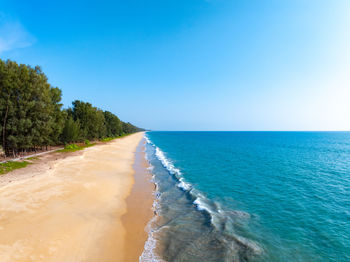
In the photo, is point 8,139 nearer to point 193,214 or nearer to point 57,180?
point 57,180

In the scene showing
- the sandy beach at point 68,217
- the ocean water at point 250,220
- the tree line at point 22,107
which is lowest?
the ocean water at point 250,220

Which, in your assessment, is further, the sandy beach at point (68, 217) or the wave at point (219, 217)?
the wave at point (219, 217)

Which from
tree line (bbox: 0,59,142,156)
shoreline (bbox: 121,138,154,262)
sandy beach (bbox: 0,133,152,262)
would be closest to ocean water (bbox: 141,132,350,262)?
shoreline (bbox: 121,138,154,262)

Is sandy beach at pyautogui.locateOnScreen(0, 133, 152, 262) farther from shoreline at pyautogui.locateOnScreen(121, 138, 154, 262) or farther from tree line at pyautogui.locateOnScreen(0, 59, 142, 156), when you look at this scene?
tree line at pyautogui.locateOnScreen(0, 59, 142, 156)

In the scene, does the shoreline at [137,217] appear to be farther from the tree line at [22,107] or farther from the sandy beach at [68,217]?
the tree line at [22,107]

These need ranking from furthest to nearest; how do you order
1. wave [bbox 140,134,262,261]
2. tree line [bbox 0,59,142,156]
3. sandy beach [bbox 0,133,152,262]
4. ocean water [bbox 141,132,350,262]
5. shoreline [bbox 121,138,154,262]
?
tree line [bbox 0,59,142,156]
wave [bbox 140,134,262,261]
ocean water [bbox 141,132,350,262]
shoreline [bbox 121,138,154,262]
sandy beach [bbox 0,133,152,262]

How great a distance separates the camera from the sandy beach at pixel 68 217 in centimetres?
820

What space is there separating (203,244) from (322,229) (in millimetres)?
8947

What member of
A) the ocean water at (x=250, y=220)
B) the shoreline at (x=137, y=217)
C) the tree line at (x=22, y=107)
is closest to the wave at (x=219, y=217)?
the ocean water at (x=250, y=220)

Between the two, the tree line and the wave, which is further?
the tree line

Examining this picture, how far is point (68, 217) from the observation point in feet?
36.9

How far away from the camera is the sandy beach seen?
26.9ft

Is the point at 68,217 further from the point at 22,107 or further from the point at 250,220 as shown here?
the point at 22,107

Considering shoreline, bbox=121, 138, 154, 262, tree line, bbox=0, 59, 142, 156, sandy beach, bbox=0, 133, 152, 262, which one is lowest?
shoreline, bbox=121, 138, 154, 262
